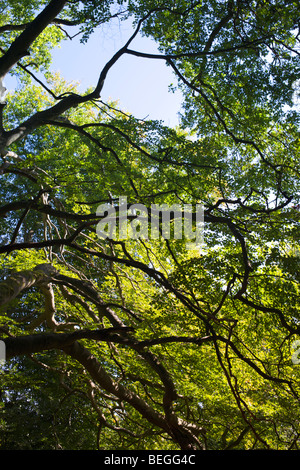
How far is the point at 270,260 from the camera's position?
17.0 feet

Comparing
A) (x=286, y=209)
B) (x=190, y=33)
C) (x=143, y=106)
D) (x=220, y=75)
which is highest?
(x=143, y=106)

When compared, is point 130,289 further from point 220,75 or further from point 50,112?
point 220,75

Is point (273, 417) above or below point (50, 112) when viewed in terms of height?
below

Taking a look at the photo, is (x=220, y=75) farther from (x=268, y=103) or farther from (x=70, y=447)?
(x=70, y=447)

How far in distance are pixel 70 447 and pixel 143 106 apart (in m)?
9.06

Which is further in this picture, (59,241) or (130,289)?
(130,289)

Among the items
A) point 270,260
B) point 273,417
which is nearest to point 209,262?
point 270,260

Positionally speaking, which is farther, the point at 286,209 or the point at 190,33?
the point at 190,33

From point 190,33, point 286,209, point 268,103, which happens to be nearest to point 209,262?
point 286,209

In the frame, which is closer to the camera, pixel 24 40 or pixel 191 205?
pixel 24 40

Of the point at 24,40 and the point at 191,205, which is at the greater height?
the point at 24,40

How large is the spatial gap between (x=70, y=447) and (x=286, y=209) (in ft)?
27.3
